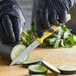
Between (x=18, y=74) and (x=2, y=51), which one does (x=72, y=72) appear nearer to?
(x=18, y=74)

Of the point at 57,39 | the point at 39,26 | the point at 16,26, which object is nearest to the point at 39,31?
the point at 39,26

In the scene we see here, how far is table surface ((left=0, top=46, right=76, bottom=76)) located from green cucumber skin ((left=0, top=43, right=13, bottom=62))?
24mm

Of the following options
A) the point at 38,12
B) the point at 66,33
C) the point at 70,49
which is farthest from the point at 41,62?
the point at 66,33

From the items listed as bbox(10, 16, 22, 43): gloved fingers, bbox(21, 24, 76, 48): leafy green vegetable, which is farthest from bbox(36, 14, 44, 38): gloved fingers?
bbox(21, 24, 76, 48): leafy green vegetable

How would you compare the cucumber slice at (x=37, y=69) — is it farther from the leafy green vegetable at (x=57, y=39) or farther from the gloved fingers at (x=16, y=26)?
the leafy green vegetable at (x=57, y=39)

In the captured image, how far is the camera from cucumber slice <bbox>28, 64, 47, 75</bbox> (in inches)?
47.3

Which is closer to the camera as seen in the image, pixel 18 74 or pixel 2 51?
pixel 18 74

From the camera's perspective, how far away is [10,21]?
1.34m

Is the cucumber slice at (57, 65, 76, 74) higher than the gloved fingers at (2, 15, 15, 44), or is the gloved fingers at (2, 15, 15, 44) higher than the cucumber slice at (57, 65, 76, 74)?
the gloved fingers at (2, 15, 15, 44)

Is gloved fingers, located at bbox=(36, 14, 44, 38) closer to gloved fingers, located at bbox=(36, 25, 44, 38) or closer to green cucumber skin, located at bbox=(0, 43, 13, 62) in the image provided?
gloved fingers, located at bbox=(36, 25, 44, 38)

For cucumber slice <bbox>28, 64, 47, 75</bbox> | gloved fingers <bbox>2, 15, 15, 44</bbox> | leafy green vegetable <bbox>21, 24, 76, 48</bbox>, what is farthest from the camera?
leafy green vegetable <bbox>21, 24, 76, 48</bbox>

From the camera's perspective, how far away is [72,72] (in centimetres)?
124

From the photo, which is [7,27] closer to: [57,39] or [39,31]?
[39,31]

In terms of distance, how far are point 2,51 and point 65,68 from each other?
34 centimetres
